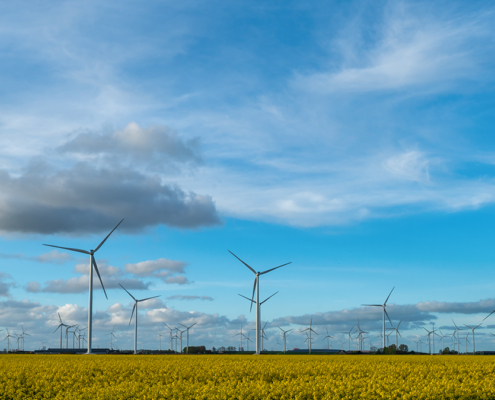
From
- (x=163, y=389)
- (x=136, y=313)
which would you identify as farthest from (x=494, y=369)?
(x=136, y=313)

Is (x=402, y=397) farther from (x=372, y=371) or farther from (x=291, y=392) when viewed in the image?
(x=372, y=371)

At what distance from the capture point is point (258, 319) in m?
120

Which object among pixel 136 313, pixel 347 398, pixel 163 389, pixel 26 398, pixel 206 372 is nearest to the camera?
pixel 347 398

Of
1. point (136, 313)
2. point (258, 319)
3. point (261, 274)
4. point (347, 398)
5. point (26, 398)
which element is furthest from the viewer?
point (136, 313)

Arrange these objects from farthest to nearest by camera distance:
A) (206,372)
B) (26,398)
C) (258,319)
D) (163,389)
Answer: (258,319), (206,372), (26,398), (163,389)

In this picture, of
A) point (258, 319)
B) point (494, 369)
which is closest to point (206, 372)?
point (494, 369)

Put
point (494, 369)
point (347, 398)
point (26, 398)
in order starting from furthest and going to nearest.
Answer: point (494, 369)
point (26, 398)
point (347, 398)

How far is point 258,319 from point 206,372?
81520mm

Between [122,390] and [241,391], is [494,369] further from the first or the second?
[122,390]

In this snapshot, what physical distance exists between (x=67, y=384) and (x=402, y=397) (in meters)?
22.6

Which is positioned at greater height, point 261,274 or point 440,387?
point 261,274

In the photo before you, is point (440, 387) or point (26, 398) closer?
point (440, 387)

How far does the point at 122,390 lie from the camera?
28312mm

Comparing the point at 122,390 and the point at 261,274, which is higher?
the point at 261,274
